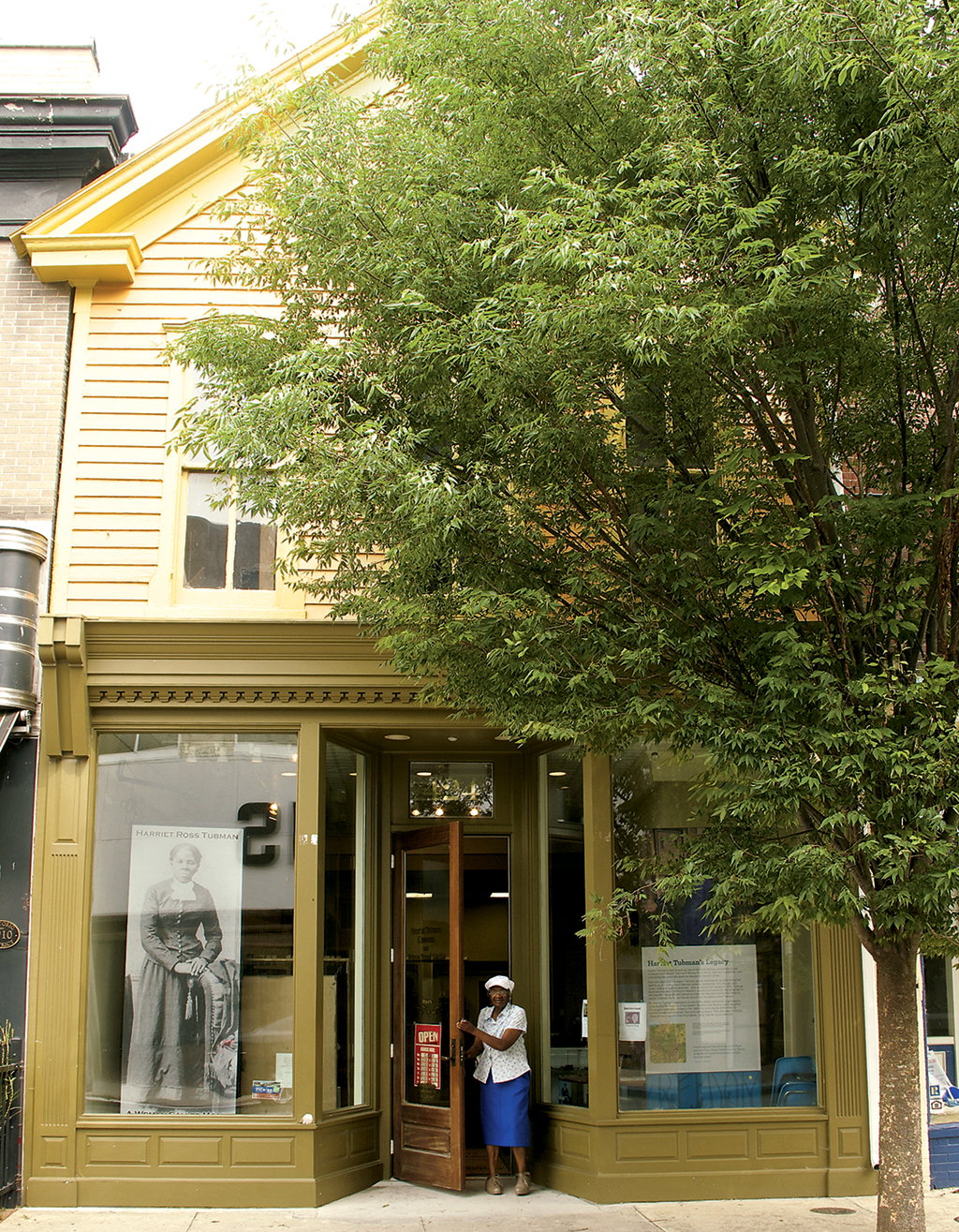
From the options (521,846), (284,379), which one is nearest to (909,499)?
(284,379)

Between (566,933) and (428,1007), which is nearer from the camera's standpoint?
(566,933)

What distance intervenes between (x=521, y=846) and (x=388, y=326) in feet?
16.7

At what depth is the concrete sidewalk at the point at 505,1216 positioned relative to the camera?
8070 millimetres

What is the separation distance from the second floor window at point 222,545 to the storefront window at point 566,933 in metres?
2.94

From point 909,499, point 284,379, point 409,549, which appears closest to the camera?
point 909,499

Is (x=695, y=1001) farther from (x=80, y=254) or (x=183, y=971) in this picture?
(x=80, y=254)

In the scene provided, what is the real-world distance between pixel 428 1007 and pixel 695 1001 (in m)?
2.21

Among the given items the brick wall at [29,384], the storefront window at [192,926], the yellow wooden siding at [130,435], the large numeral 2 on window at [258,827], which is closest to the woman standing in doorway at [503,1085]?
the storefront window at [192,926]

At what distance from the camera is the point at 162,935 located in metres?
9.16

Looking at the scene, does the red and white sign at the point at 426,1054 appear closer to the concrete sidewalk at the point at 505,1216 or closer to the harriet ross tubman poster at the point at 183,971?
the concrete sidewalk at the point at 505,1216

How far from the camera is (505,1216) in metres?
8.46

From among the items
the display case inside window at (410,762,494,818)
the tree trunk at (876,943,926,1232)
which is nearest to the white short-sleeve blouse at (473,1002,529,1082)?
the display case inside window at (410,762,494,818)

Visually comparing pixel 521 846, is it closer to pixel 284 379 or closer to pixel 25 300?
pixel 284 379

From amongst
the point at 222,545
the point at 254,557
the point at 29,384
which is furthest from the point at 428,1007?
the point at 29,384
